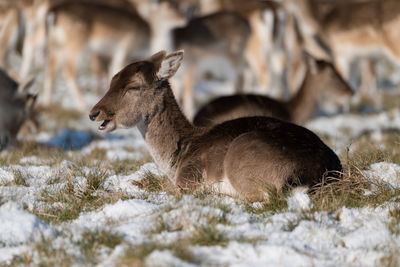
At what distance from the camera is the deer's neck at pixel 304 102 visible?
981 cm

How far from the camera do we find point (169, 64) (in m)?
5.59

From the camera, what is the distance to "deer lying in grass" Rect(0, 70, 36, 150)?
32.2ft

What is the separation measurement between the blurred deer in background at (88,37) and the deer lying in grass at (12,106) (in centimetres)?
435

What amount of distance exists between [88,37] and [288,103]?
6868 millimetres

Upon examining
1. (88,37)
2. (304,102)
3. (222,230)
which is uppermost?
A: (88,37)

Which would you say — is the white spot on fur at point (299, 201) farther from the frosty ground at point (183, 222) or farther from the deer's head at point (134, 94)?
the deer's head at point (134, 94)

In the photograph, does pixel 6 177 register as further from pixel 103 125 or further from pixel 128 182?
pixel 128 182

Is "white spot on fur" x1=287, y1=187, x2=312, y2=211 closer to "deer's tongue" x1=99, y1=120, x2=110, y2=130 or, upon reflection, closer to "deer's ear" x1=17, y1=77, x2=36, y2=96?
"deer's tongue" x1=99, y1=120, x2=110, y2=130

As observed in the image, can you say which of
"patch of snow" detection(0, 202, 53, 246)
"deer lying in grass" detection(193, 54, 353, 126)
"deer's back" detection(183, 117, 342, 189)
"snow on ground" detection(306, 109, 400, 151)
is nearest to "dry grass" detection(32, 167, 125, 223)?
"patch of snow" detection(0, 202, 53, 246)

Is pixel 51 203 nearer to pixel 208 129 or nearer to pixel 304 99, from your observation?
pixel 208 129

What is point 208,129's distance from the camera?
5777 mm

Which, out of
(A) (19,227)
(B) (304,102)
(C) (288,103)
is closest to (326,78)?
(B) (304,102)

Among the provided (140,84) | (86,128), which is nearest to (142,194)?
(140,84)

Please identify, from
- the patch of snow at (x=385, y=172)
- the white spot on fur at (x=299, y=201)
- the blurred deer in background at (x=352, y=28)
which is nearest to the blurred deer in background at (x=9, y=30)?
the blurred deer in background at (x=352, y=28)
